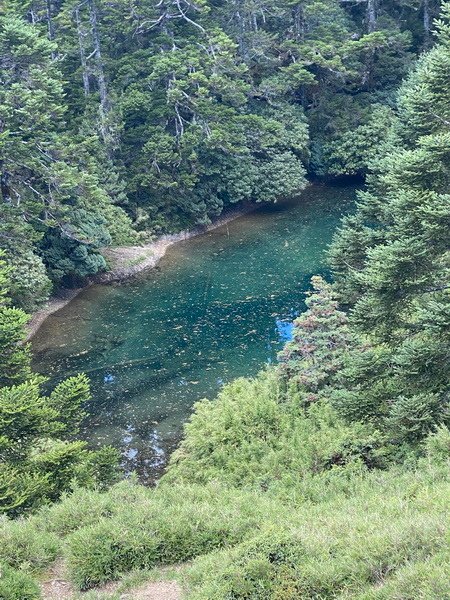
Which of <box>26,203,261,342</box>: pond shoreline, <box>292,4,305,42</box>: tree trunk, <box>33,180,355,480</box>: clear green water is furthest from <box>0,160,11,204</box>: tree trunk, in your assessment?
<box>292,4,305,42</box>: tree trunk

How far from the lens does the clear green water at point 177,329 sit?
20906 millimetres

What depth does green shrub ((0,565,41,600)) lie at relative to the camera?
8820mm

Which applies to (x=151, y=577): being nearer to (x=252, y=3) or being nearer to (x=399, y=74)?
(x=252, y=3)

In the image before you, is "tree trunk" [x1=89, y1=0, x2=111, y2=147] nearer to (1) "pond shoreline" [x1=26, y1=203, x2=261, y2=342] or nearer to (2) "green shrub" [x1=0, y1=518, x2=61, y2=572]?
(1) "pond shoreline" [x1=26, y1=203, x2=261, y2=342]

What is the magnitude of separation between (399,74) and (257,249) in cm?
1680

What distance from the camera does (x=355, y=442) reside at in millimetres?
13773

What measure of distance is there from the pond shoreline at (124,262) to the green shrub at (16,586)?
57.3 feet

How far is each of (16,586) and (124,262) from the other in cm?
2411

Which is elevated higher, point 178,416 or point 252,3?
point 252,3

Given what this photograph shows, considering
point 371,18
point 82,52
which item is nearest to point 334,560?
point 82,52

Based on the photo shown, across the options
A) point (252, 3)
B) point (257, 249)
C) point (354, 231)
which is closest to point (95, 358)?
point (354, 231)

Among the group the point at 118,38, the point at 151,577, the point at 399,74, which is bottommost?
the point at 151,577

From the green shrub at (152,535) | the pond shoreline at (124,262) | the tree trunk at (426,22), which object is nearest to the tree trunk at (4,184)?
the pond shoreline at (124,262)

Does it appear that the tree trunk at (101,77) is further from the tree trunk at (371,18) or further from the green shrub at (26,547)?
the green shrub at (26,547)
